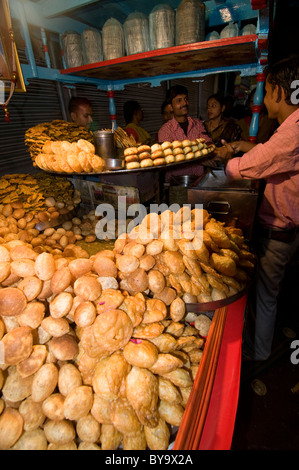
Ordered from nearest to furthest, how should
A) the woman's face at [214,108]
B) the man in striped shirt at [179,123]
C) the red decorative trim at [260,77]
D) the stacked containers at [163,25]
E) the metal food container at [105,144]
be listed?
the metal food container at [105,144], the stacked containers at [163,25], the red decorative trim at [260,77], the man in striped shirt at [179,123], the woman's face at [214,108]

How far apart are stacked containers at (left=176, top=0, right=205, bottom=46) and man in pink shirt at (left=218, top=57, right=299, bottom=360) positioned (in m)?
1.40

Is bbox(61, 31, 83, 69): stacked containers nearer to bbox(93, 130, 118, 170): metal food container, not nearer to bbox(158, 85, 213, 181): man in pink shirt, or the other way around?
bbox(158, 85, 213, 181): man in pink shirt

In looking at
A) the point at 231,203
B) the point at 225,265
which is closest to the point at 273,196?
the point at 231,203

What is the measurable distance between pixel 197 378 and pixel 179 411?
0.18 metres

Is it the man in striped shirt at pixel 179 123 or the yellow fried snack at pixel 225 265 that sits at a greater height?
the man in striped shirt at pixel 179 123

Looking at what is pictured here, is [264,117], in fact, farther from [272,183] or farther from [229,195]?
[229,195]

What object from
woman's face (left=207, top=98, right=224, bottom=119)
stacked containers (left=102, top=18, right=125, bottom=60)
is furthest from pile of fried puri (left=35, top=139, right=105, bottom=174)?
woman's face (left=207, top=98, right=224, bottom=119)

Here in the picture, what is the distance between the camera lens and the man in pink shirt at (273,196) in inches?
86.2

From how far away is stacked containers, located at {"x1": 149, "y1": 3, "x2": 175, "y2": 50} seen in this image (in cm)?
321

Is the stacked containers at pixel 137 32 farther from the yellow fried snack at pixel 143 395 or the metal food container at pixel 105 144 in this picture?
the yellow fried snack at pixel 143 395

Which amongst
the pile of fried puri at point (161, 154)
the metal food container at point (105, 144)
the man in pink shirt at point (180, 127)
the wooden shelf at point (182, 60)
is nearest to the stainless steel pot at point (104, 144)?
the metal food container at point (105, 144)

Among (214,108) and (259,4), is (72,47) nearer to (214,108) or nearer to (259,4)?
(214,108)

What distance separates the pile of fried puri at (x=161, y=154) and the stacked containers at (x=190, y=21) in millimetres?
1453

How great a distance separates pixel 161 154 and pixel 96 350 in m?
2.50
